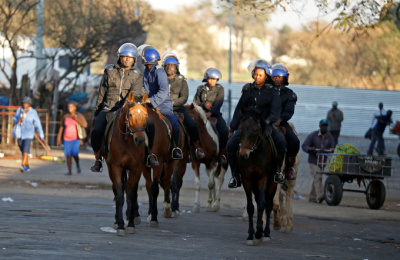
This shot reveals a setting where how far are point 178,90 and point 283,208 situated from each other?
3016 mm

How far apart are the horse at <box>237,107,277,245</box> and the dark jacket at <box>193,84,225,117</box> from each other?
17.1 feet

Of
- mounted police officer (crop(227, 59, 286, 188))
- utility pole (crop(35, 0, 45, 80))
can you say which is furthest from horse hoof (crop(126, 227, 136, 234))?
utility pole (crop(35, 0, 45, 80))

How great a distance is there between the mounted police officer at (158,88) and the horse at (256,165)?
2204mm

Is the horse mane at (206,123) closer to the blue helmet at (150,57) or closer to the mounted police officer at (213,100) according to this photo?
the mounted police officer at (213,100)

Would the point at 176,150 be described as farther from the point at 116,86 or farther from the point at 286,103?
the point at 286,103

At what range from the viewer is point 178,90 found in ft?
51.3

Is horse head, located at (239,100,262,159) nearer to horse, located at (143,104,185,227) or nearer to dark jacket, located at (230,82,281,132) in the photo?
dark jacket, located at (230,82,281,132)

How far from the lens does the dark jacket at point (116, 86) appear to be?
13250 millimetres

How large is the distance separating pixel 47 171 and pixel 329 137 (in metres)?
9.09

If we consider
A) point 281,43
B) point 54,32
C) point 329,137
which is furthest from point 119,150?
point 281,43

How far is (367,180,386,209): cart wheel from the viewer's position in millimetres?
19109

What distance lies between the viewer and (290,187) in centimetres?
1438

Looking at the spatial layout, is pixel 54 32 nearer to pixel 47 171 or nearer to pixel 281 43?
pixel 47 171

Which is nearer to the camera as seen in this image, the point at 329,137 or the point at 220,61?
the point at 329,137
